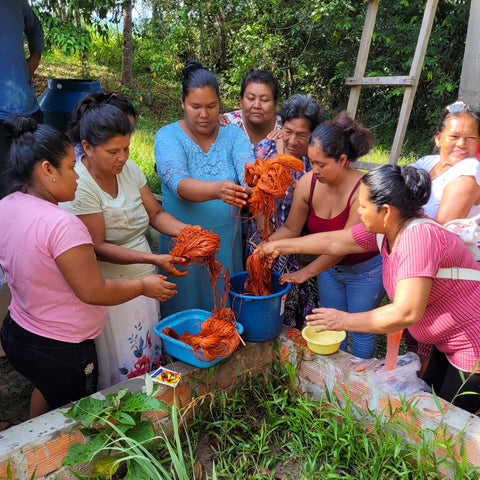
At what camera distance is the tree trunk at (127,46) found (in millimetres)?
10172

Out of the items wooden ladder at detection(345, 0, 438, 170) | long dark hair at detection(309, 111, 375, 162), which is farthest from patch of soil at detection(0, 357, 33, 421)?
wooden ladder at detection(345, 0, 438, 170)

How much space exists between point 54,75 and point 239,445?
12.3 m

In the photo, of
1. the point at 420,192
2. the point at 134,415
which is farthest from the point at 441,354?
the point at 134,415

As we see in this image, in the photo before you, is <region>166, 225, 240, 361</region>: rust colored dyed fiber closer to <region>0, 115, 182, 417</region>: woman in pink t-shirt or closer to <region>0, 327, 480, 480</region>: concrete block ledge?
<region>0, 327, 480, 480</region>: concrete block ledge

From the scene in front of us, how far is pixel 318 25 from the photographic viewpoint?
9828 mm

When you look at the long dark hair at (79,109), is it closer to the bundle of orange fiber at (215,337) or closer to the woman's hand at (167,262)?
the woman's hand at (167,262)

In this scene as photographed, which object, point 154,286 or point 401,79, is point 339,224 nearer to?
point 154,286

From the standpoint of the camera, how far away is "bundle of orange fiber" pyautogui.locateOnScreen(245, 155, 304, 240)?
88.5 inches

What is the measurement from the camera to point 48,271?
1765 millimetres

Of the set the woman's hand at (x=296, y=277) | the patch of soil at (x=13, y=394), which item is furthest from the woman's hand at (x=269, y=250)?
the patch of soil at (x=13, y=394)

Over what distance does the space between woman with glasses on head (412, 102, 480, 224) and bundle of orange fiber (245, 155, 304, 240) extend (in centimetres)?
79

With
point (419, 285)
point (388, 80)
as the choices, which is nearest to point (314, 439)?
point (419, 285)

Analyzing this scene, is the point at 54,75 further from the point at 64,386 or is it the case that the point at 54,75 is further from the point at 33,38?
the point at 64,386

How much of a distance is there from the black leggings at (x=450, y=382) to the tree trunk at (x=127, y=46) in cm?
996
